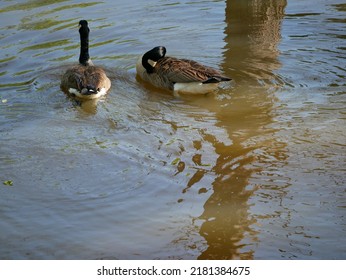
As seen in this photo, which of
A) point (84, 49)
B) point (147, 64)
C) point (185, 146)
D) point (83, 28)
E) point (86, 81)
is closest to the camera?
point (185, 146)

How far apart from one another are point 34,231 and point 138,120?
9.84 ft

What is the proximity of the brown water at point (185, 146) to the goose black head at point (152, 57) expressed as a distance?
1.19 feet

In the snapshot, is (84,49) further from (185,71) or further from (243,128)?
(243,128)

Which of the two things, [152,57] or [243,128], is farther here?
[152,57]

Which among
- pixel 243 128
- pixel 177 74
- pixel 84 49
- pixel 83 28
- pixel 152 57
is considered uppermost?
pixel 83 28

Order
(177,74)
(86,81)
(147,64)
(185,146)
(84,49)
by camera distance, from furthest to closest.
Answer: (84,49) → (147,64) → (177,74) → (86,81) → (185,146)

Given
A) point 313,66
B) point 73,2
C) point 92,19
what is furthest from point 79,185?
point 73,2

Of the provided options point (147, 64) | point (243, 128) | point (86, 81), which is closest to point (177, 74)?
point (147, 64)

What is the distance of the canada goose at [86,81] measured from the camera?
33.4 ft

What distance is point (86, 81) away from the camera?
10.3 metres

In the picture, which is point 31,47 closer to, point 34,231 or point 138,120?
point 138,120

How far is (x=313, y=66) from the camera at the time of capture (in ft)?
35.3

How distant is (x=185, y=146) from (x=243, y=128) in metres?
0.96

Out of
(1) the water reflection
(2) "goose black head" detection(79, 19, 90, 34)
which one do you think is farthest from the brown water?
(2) "goose black head" detection(79, 19, 90, 34)
